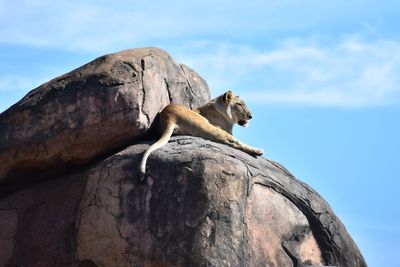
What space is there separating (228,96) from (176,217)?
365 cm

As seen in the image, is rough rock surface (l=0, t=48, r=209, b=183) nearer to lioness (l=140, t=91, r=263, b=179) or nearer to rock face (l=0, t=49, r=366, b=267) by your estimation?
rock face (l=0, t=49, r=366, b=267)

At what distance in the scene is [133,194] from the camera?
9.62 meters

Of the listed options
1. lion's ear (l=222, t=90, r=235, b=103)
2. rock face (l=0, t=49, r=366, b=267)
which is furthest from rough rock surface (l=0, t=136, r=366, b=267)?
lion's ear (l=222, t=90, r=235, b=103)

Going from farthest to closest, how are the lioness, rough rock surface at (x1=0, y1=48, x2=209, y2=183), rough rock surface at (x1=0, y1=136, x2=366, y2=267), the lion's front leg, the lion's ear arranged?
1. the lion's ear
2. the lion's front leg
3. the lioness
4. rough rock surface at (x1=0, y1=48, x2=209, y2=183)
5. rough rock surface at (x1=0, y1=136, x2=366, y2=267)

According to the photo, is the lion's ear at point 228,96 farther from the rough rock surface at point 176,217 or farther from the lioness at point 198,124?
the rough rock surface at point 176,217

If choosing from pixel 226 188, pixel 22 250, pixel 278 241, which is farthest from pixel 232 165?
pixel 22 250

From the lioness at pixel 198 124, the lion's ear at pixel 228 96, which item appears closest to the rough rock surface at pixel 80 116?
the lioness at pixel 198 124

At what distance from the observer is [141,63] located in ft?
35.1

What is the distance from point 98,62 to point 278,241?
328 cm

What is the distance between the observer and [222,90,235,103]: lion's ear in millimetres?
12453

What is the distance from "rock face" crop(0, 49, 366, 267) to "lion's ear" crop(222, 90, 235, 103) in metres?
1.50

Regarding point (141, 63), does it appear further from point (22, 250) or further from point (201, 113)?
point (22, 250)

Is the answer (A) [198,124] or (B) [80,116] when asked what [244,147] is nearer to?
(A) [198,124]

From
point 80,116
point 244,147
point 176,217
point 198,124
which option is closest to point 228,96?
point 198,124
